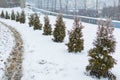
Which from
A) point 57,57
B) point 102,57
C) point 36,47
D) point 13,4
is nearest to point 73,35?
point 57,57

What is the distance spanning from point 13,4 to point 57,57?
9049cm

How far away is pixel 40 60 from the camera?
1365 cm

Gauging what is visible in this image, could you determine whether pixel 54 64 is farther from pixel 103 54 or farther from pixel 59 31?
pixel 59 31

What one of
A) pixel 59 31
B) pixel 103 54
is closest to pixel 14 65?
pixel 103 54

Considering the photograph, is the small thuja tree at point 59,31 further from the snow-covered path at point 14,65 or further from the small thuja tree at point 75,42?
the small thuja tree at point 75,42

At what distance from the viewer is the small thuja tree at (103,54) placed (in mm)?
10922

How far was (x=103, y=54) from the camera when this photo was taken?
1105 cm

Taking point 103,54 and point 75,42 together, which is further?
point 75,42

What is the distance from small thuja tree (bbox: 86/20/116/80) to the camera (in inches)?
430

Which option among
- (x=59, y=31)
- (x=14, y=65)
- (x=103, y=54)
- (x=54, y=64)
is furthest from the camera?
(x=59, y=31)

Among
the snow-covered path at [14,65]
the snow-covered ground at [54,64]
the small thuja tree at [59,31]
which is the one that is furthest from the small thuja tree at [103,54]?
the small thuja tree at [59,31]

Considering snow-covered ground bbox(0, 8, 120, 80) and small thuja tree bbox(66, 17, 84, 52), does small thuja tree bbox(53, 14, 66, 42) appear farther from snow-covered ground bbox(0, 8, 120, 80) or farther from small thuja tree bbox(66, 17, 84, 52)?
small thuja tree bbox(66, 17, 84, 52)

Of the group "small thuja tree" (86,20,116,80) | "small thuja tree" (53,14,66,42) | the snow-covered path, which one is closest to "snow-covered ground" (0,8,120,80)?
the snow-covered path

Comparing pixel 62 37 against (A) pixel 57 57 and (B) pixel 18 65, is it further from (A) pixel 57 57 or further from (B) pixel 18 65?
(B) pixel 18 65
